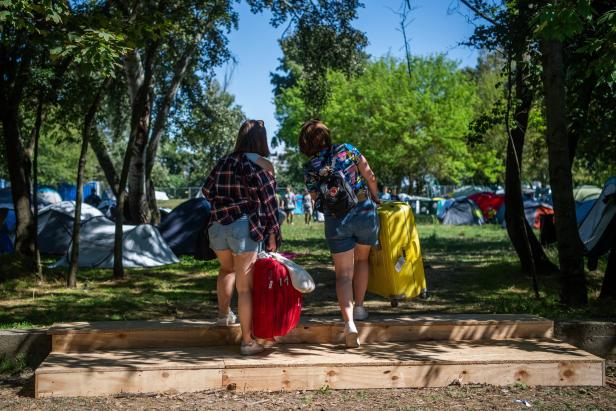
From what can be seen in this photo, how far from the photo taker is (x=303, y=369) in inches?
188

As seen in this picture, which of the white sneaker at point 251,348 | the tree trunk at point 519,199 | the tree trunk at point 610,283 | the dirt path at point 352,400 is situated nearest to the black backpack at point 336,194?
the white sneaker at point 251,348

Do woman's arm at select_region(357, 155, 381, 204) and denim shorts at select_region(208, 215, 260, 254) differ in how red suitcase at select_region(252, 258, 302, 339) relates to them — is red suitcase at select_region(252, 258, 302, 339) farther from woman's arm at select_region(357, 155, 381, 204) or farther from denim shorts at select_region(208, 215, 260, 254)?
woman's arm at select_region(357, 155, 381, 204)

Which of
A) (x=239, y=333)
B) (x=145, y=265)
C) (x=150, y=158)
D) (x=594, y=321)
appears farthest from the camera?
(x=150, y=158)

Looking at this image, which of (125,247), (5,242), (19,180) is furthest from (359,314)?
(5,242)

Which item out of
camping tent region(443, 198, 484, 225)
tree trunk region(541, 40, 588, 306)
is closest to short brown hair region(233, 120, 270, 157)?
tree trunk region(541, 40, 588, 306)

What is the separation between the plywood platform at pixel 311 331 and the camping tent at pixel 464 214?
88.2ft

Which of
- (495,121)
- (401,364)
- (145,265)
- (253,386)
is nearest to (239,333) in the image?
(253,386)

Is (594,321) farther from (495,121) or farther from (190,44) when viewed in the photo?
(190,44)

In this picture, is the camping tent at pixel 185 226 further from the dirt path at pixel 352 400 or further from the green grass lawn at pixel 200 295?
the dirt path at pixel 352 400

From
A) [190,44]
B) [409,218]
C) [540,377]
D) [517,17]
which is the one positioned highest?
[190,44]

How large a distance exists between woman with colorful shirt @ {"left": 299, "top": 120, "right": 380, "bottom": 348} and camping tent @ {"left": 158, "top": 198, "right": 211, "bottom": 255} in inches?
386

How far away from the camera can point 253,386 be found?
187 inches

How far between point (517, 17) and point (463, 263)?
17.3 feet

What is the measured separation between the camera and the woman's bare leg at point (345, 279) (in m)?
5.27
